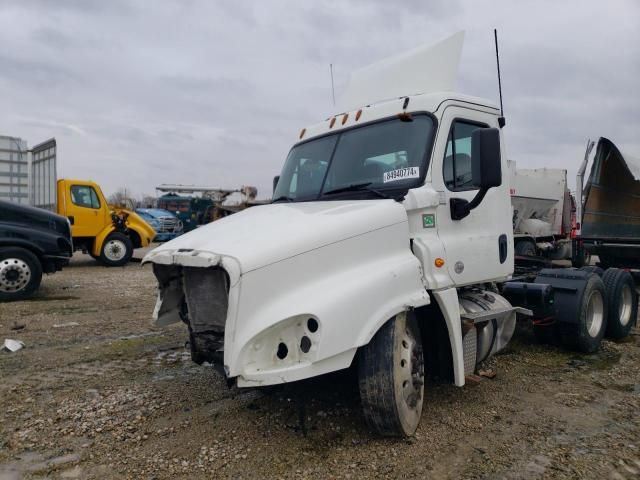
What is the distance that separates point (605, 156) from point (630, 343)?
4294 mm

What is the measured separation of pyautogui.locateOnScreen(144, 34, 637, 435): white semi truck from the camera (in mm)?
2854

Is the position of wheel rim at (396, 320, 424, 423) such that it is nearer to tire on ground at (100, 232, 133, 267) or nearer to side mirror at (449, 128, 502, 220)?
side mirror at (449, 128, 502, 220)

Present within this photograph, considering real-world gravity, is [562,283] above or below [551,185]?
below

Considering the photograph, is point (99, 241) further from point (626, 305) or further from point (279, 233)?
point (626, 305)

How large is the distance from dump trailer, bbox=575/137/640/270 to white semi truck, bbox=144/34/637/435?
498 centimetres

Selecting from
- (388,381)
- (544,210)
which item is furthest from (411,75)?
(544,210)

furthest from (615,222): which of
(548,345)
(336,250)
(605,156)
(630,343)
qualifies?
(336,250)

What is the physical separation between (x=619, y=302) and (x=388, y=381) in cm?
448

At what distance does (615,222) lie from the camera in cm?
990

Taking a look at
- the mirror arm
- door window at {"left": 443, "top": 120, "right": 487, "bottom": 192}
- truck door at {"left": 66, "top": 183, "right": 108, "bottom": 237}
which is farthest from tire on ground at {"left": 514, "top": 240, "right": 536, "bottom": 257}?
truck door at {"left": 66, "top": 183, "right": 108, "bottom": 237}

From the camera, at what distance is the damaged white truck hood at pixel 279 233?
2.94m

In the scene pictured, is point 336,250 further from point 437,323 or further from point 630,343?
point 630,343

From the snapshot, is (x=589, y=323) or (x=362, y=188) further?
(x=589, y=323)

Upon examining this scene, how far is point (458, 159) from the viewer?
4.03 meters
